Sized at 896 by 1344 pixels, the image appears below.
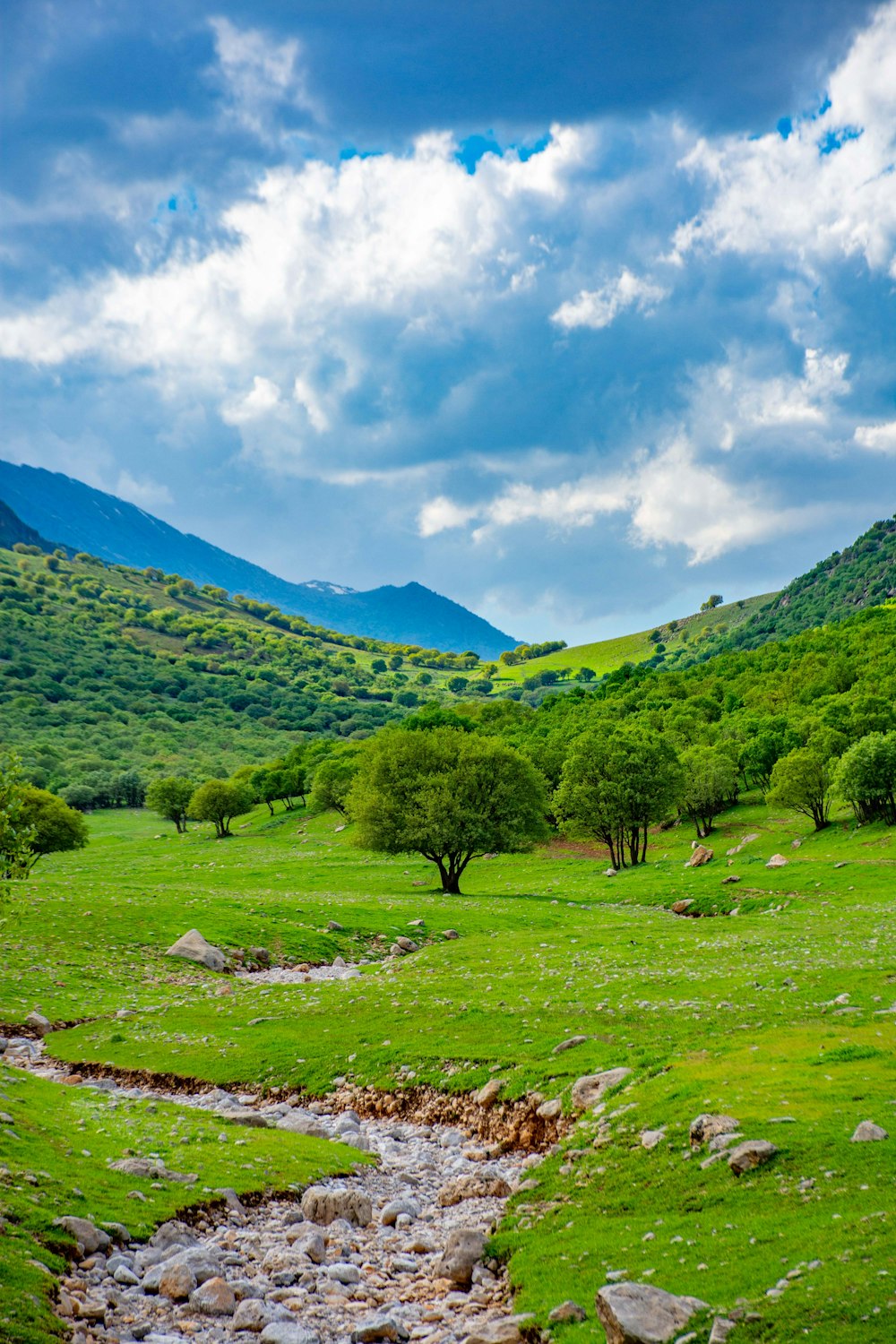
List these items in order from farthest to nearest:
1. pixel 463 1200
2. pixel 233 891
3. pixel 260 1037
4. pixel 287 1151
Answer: pixel 233 891 < pixel 260 1037 < pixel 287 1151 < pixel 463 1200

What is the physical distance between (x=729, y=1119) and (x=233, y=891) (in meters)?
52.4

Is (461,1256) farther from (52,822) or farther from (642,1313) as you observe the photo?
(52,822)

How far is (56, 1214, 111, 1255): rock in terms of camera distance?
1299 centimetres

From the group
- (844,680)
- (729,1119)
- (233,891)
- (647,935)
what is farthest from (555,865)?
(844,680)

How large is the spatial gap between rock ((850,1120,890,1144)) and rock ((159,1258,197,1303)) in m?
11.1

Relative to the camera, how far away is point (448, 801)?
65375 millimetres

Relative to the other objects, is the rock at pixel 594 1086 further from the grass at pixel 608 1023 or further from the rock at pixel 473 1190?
the rock at pixel 473 1190

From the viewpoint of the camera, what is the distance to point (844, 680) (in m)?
153

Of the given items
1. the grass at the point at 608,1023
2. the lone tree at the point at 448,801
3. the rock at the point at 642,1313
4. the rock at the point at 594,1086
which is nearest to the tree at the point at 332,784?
the lone tree at the point at 448,801

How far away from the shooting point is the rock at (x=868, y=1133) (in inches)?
524

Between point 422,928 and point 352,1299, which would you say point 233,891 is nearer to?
point 422,928

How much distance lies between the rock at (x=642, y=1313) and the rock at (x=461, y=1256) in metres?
3.75

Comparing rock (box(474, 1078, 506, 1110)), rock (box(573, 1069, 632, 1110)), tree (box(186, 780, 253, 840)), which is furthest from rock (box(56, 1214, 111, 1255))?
tree (box(186, 780, 253, 840))

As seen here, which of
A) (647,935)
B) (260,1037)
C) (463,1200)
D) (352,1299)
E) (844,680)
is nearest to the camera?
(352,1299)
